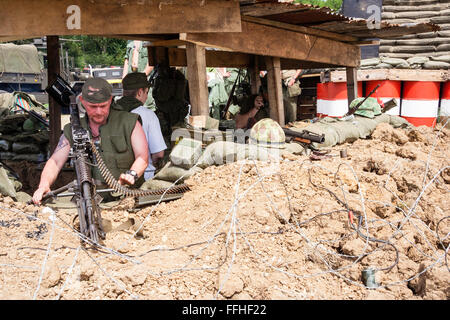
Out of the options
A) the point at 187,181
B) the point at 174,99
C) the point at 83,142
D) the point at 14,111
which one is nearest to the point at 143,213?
the point at 187,181

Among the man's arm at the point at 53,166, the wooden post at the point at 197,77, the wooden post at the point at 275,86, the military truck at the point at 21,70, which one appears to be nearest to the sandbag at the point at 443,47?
the wooden post at the point at 275,86

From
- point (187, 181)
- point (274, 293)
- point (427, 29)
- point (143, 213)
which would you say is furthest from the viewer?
point (427, 29)

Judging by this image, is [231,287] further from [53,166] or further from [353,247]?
[53,166]

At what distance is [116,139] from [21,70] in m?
14.6

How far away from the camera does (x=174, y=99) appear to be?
7.84 m

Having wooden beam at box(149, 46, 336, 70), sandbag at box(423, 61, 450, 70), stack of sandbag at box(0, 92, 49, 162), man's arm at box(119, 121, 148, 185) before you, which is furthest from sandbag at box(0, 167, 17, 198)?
sandbag at box(423, 61, 450, 70)

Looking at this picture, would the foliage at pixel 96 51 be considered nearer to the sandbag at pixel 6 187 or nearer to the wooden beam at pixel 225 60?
the wooden beam at pixel 225 60

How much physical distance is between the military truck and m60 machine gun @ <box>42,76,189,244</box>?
13.7 m

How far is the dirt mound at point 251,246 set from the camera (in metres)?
2.76

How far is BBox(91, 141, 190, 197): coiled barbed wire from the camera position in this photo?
3822mm

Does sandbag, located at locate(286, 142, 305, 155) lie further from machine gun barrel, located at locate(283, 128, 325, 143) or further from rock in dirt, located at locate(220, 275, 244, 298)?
rock in dirt, located at locate(220, 275, 244, 298)

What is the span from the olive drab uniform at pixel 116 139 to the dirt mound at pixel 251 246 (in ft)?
1.49

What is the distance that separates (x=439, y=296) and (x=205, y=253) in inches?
62.6
